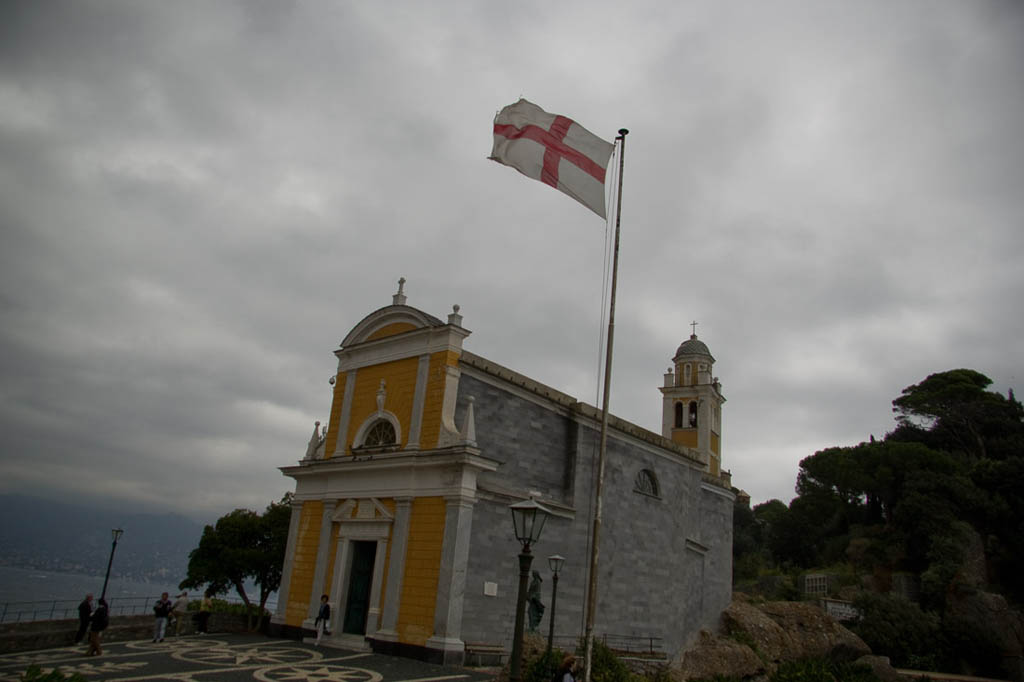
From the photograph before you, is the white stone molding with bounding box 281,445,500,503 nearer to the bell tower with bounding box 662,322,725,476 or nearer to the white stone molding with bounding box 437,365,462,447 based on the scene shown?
the white stone molding with bounding box 437,365,462,447

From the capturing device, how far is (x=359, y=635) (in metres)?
20.0

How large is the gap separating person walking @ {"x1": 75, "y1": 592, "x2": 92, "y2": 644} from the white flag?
15.4m

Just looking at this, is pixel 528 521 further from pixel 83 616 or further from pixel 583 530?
pixel 83 616

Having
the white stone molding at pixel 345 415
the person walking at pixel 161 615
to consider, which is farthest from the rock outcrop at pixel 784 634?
the person walking at pixel 161 615

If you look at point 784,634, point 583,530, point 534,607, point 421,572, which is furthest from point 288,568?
point 784,634

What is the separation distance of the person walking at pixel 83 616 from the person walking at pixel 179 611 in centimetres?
262

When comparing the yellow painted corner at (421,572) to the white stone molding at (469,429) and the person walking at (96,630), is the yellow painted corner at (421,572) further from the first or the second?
the person walking at (96,630)

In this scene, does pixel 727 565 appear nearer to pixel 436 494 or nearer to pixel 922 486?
pixel 922 486

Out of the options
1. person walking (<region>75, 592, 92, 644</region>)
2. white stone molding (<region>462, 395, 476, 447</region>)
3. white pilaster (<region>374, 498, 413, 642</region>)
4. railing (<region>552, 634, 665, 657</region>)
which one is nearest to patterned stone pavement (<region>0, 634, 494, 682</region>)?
person walking (<region>75, 592, 92, 644</region>)

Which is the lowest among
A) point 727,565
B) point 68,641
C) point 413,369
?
point 68,641

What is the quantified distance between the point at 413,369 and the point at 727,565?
1952cm

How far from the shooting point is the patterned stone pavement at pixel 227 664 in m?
13.9

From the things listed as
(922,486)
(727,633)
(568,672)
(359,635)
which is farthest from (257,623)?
(922,486)

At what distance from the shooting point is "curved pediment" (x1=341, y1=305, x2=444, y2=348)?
21438 mm
